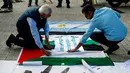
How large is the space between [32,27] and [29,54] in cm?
60

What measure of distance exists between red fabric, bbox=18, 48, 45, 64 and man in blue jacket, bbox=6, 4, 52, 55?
13 centimetres

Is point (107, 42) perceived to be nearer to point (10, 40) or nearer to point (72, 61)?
point (72, 61)

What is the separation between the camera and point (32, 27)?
4.03 m

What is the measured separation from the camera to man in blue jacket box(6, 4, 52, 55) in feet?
13.1

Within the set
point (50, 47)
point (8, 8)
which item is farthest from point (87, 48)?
point (8, 8)

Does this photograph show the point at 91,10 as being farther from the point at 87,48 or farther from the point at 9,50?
the point at 9,50

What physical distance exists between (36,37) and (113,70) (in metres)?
1.24

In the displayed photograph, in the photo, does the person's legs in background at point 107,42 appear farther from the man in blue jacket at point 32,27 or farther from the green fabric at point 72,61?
the man in blue jacket at point 32,27

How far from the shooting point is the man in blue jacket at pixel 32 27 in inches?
157

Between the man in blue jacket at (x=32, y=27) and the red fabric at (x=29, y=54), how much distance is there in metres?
0.13

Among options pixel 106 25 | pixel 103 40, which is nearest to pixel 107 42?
pixel 103 40

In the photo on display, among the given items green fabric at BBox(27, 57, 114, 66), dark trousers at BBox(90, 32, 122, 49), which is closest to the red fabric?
green fabric at BBox(27, 57, 114, 66)

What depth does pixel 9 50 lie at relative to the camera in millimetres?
4781

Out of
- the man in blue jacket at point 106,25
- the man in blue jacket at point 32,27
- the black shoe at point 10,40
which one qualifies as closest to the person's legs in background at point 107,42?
the man in blue jacket at point 106,25
